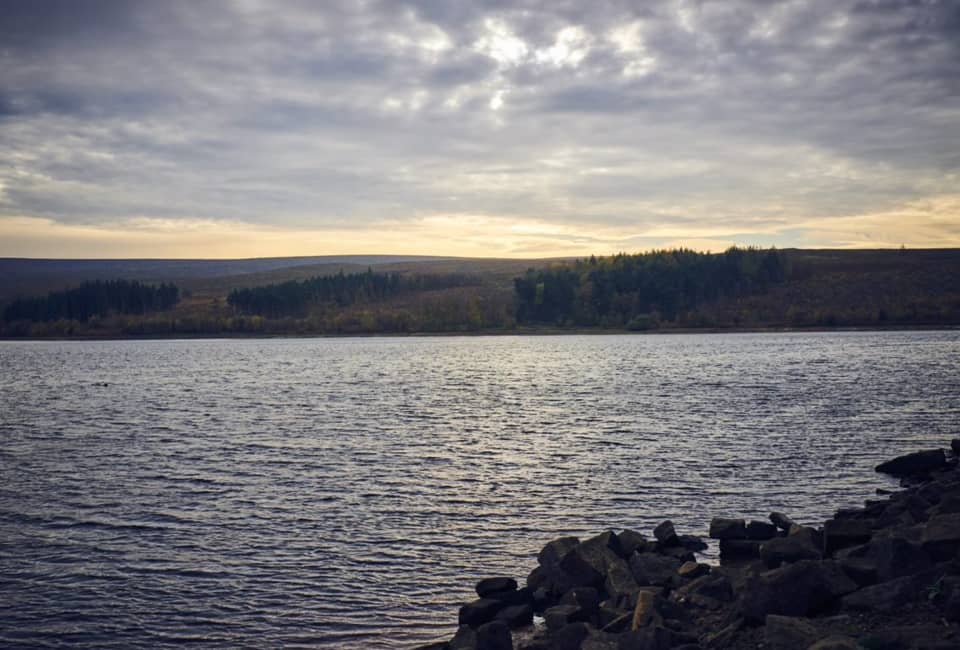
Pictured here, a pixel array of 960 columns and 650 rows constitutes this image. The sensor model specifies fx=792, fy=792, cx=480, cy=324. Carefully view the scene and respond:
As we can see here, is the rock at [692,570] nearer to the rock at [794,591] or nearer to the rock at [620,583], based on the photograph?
the rock at [620,583]

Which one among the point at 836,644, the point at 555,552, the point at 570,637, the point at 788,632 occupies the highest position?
the point at 836,644

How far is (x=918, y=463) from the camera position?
1226 inches

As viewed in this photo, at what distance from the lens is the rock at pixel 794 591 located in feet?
45.5

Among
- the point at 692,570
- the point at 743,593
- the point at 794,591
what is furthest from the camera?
the point at 692,570

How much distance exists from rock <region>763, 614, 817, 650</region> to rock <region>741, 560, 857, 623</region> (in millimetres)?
826

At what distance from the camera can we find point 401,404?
6338 centimetres

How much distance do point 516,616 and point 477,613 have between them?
83cm

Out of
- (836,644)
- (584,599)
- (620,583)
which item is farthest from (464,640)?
(836,644)

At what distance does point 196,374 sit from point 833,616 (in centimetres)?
9875

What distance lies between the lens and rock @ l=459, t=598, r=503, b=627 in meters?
16.7

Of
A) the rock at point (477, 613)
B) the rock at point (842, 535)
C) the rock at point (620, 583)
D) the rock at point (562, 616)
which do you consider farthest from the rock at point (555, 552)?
the rock at point (842, 535)

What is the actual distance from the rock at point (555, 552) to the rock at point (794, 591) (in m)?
4.88

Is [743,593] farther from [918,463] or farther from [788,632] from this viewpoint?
[918,463]

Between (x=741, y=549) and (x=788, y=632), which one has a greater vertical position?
(x=788, y=632)
